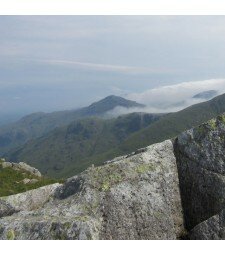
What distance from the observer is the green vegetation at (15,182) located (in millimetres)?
43156

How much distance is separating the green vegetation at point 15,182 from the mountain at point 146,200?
25917 mm

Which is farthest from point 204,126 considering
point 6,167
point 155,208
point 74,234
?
point 6,167

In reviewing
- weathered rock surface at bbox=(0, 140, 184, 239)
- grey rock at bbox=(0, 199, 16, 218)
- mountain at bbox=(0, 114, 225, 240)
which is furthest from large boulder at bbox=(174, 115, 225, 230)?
grey rock at bbox=(0, 199, 16, 218)

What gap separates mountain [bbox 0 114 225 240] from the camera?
555 inches

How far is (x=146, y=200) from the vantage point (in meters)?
15.2

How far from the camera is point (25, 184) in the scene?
46031 mm

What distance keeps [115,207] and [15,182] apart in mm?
33989

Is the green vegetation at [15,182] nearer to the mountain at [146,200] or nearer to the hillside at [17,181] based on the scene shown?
the hillside at [17,181]

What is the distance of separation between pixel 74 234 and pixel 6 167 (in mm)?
42043

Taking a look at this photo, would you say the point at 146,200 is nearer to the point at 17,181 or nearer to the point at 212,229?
the point at 212,229

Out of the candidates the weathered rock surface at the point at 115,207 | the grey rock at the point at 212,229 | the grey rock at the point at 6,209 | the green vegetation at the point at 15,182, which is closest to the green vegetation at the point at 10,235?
the weathered rock surface at the point at 115,207

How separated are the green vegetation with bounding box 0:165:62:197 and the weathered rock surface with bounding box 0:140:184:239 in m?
27.5

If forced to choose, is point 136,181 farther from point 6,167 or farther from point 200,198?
point 6,167

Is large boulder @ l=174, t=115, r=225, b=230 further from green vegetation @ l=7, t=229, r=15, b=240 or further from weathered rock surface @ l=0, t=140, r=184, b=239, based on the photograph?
green vegetation @ l=7, t=229, r=15, b=240
